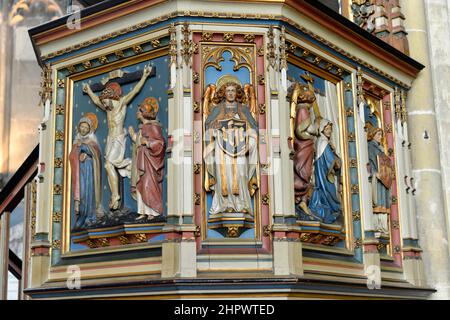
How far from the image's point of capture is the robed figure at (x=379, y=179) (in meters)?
11.6

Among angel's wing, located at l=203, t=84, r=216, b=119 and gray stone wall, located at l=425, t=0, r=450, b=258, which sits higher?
gray stone wall, located at l=425, t=0, r=450, b=258

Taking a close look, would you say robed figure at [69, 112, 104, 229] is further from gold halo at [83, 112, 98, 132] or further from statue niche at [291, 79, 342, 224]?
statue niche at [291, 79, 342, 224]

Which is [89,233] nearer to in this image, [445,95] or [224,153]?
[224,153]

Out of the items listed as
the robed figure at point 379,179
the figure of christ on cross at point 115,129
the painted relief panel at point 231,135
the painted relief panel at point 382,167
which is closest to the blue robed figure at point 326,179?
the painted relief panel at point 382,167

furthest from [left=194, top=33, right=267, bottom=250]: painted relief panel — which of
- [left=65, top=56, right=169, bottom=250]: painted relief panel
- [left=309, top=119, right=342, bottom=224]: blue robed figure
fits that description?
[left=309, top=119, right=342, bottom=224]: blue robed figure

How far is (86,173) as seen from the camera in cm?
1048

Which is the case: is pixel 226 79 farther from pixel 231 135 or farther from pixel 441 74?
pixel 441 74

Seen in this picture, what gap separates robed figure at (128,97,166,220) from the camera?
973cm

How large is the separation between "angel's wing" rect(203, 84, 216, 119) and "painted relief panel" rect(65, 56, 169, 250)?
548mm

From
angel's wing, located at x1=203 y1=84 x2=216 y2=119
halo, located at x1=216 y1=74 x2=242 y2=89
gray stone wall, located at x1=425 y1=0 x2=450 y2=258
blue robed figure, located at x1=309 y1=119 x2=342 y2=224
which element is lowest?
blue robed figure, located at x1=309 y1=119 x2=342 y2=224

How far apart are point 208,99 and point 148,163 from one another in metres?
1.16

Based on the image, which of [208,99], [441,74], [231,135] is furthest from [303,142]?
[441,74]

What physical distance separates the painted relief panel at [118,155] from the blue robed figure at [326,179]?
2.18m

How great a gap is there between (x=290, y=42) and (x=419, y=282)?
15.3 ft
